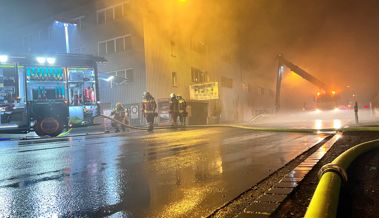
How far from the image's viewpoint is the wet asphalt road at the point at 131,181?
2.97 metres

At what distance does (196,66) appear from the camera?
95.3ft

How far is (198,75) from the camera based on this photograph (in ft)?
96.8

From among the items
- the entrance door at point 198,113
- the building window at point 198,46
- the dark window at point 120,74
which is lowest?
the entrance door at point 198,113

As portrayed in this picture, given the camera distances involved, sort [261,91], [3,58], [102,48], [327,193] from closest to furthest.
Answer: [327,193] → [3,58] → [102,48] → [261,91]

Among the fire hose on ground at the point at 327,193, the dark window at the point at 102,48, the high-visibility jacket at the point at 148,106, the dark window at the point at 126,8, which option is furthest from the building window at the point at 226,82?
the fire hose on ground at the point at 327,193

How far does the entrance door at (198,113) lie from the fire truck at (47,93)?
1006cm

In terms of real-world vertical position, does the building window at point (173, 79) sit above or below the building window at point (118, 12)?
below

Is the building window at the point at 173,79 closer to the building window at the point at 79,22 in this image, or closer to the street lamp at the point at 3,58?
the building window at the point at 79,22

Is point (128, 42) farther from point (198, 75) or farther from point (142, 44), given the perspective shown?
point (198, 75)

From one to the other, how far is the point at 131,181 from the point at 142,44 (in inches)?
766

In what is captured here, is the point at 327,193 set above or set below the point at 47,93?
below

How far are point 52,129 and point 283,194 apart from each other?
10.5m

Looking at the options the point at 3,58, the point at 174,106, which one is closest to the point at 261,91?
the point at 174,106

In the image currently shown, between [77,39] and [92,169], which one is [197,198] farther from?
[77,39]
